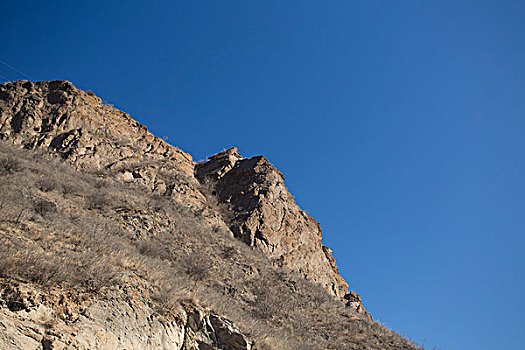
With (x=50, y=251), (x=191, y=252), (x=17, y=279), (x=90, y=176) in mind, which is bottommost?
(x=17, y=279)

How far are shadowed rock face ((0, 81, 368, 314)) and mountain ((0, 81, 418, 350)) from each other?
0.34ft

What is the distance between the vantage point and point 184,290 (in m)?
7.21

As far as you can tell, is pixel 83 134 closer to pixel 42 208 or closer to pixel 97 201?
pixel 97 201

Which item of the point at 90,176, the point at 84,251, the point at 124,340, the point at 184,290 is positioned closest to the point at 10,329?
the point at 124,340

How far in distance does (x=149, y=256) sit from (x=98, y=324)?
603 cm

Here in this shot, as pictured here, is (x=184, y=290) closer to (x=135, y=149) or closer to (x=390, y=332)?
(x=390, y=332)

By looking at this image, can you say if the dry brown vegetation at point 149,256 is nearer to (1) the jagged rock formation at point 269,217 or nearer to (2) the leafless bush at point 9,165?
(2) the leafless bush at point 9,165

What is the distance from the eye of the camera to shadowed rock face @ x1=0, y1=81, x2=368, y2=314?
61.8ft

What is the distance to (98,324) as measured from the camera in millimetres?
4695

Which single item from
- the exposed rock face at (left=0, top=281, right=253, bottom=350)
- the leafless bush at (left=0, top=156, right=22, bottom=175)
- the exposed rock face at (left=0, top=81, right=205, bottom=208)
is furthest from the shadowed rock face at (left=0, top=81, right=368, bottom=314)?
the exposed rock face at (left=0, top=281, right=253, bottom=350)

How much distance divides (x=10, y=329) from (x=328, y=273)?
22412 millimetres

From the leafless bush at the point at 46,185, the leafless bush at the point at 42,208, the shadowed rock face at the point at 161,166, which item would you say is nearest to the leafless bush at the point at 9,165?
the leafless bush at the point at 46,185

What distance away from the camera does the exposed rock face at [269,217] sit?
68.0ft

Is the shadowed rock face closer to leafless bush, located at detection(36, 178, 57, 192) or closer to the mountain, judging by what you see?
the mountain
